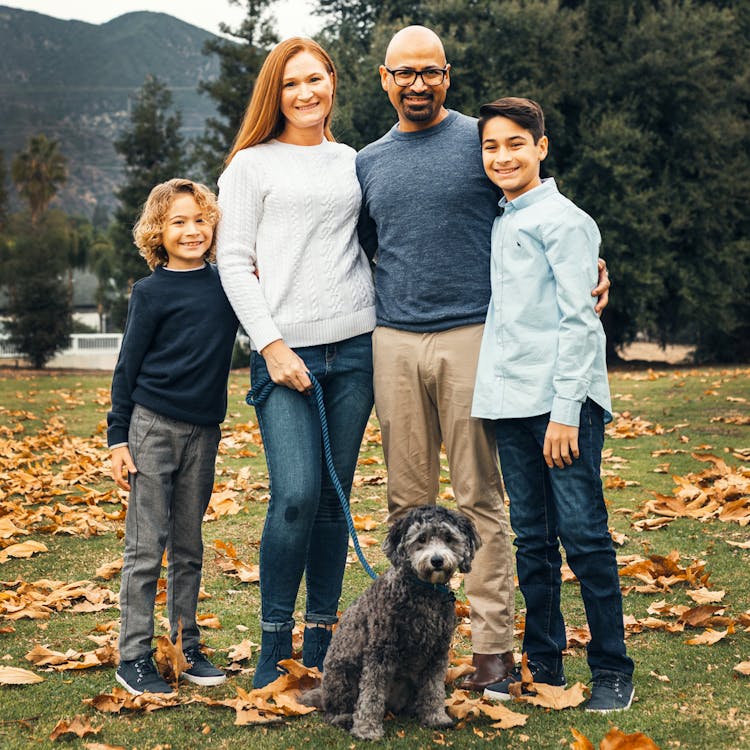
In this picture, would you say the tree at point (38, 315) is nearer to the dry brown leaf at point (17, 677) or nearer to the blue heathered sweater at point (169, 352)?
the dry brown leaf at point (17, 677)

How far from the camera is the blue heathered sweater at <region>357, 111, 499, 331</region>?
12.4 feet

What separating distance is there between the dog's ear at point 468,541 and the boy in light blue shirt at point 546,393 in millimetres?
319

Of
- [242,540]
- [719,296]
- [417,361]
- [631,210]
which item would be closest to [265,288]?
[417,361]

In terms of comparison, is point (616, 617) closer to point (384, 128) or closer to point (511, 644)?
point (511, 644)

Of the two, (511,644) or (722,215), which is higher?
(722,215)

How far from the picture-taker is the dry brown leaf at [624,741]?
298 centimetres

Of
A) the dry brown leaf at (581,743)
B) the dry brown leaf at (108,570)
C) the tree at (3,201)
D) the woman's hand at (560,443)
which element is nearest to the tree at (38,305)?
the tree at (3,201)

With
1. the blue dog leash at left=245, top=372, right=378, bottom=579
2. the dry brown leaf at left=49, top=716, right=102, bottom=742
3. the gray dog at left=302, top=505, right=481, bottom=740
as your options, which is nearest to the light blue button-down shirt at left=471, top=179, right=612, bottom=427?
the gray dog at left=302, top=505, right=481, bottom=740

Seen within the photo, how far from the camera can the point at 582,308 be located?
11.3ft

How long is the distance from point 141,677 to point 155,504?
73 centimetres

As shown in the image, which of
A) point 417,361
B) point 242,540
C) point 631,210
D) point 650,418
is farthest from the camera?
point 631,210

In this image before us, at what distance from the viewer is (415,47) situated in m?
3.83

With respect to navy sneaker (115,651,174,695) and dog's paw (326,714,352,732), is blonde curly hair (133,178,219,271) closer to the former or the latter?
navy sneaker (115,651,174,695)

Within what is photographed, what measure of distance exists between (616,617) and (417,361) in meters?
1.31
